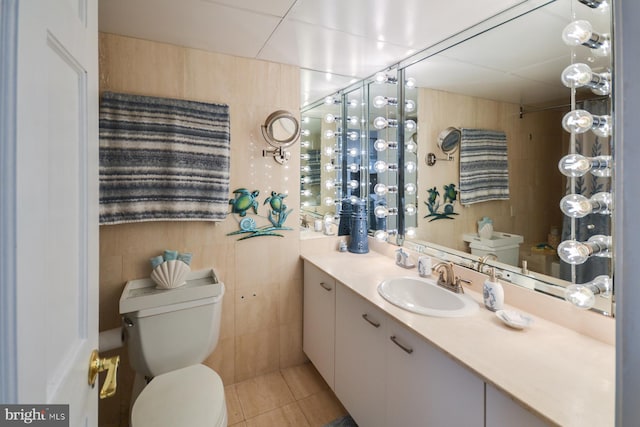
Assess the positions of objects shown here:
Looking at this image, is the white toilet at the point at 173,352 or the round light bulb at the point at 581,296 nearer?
the round light bulb at the point at 581,296

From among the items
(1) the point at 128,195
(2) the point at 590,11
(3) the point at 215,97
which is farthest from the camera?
(3) the point at 215,97

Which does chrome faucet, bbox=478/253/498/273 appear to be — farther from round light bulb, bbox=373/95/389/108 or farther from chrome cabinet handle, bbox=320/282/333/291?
round light bulb, bbox=373/95/389/108

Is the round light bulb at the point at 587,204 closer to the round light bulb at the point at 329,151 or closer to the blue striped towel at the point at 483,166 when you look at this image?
the blue striped towel at the point at 483,166

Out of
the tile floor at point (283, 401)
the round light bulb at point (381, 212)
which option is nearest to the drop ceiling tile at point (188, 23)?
the round light bulb at point (381, 212)

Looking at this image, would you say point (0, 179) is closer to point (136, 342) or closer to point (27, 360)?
point (27, 360)

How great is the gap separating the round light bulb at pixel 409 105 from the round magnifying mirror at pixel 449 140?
29cm

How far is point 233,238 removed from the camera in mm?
1870

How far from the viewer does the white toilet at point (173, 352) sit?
117 centimetres

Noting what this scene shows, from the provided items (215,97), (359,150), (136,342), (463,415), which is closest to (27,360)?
(463,415)

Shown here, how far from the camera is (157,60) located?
5.30ft

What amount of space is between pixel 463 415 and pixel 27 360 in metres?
1.10

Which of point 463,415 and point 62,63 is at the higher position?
point 62,63

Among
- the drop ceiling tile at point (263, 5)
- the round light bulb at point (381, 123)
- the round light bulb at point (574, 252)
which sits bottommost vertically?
the round light bulb at point (574, 252)

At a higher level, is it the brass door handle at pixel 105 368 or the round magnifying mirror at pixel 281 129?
the round magnifying mirror at pixel 281 129
